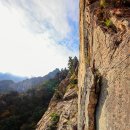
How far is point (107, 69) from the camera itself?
16.1 metres

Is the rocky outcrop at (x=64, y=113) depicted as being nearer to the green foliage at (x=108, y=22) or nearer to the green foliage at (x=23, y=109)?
the green foliage at (x=23, y=109)

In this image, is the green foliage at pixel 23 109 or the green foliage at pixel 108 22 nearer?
the green foliage at pixel 108 22

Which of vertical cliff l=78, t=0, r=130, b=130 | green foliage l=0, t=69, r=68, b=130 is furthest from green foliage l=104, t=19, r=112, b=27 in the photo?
green foliage l=0, t=69, r=68, b=130

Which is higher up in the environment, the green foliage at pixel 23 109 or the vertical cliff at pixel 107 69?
the green foliage at pixel 23 109

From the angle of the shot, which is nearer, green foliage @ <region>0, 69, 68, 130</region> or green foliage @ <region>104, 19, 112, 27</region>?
green foliage @ <region>104, 19, 112, 27</region>

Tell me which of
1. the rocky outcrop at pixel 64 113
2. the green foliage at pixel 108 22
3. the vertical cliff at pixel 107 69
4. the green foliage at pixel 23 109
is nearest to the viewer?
the vertical cliff at pixel 107 69

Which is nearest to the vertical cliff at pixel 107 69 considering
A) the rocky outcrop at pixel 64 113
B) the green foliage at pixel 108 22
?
the green foliage at pixel 108 22

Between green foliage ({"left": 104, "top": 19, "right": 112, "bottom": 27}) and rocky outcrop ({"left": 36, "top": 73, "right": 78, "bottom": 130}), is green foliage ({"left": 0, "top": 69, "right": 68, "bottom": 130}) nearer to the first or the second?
rocky outcrop ({"left": 36, "top": 73, "right": 78, "bottom": 130})

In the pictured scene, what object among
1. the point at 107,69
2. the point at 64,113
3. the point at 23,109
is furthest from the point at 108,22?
the point at 23,109

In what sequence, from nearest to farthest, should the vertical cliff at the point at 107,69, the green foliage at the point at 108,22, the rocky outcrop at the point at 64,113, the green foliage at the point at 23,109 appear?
the vertical cliff at the point at 107,69, the green foliage at the point at 108,22, the rocky outcrop at the point at 64,113, the green foliage at the point at 23,109

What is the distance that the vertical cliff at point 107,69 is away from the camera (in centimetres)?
1367

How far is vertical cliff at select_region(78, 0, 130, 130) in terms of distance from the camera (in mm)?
13672

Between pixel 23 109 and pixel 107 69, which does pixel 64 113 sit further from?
pixel 23 109

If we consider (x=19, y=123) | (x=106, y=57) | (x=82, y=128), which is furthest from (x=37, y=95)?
(x=106, y=57)
